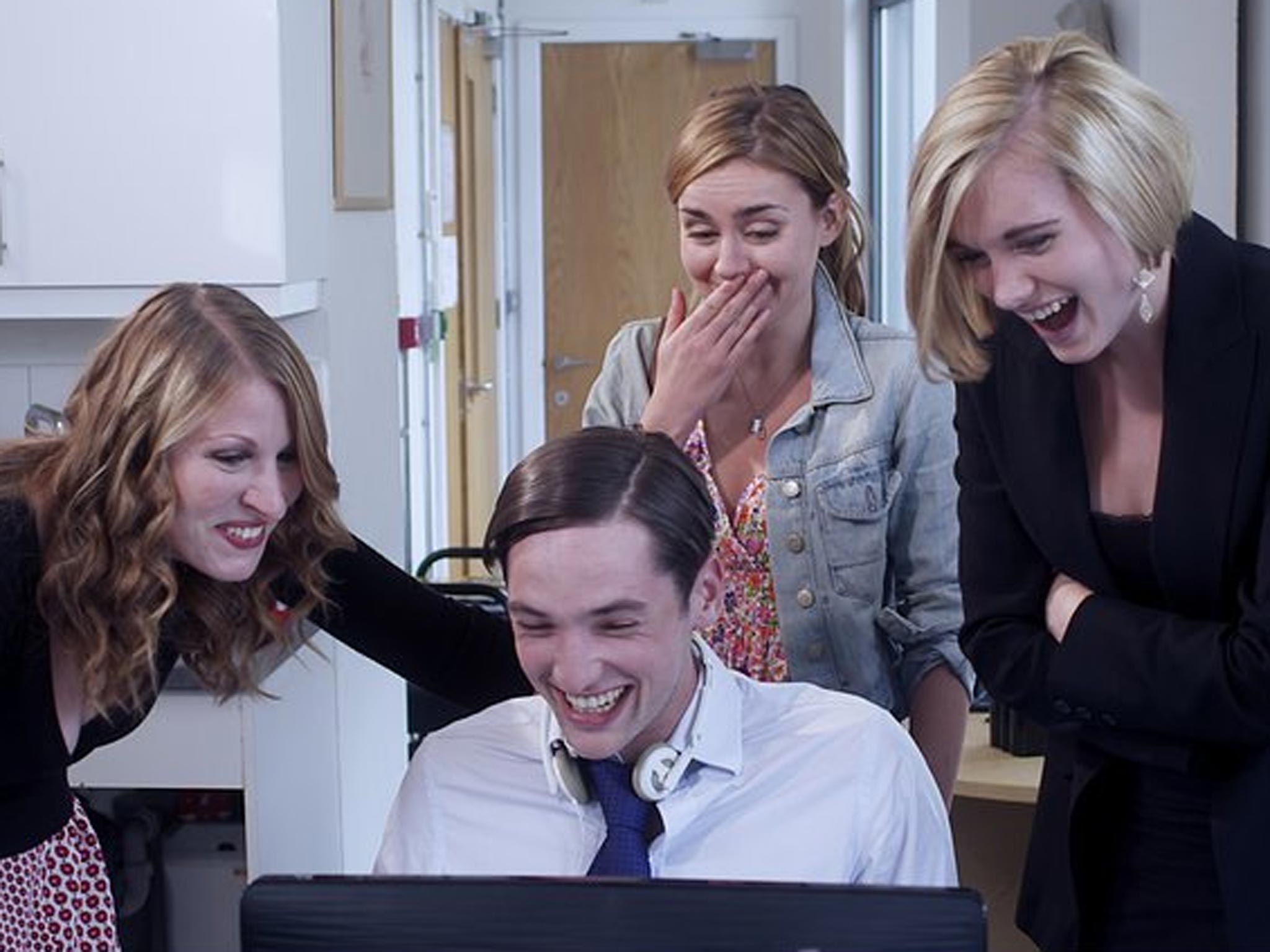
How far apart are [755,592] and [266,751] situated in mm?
1283

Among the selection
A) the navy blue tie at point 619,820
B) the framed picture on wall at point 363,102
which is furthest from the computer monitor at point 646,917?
the framed picture on wall at point 363,102

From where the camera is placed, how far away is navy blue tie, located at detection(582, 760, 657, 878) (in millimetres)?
1440

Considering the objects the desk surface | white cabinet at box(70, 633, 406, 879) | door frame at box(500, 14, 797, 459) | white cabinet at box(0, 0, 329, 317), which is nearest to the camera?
the desk surface

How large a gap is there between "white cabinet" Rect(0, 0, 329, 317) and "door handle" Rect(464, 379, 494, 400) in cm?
363

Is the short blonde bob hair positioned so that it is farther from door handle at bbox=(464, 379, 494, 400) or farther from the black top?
door handle at bbox=(464, 379, 494, 400)

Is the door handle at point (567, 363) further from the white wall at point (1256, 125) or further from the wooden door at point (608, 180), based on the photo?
the white wall at point (1256, 125)

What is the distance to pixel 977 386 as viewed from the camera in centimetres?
181

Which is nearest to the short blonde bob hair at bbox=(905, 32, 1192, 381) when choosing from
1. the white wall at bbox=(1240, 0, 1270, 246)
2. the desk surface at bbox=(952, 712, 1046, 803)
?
the desk surface at bbox=(952, 712, 1046, 803)

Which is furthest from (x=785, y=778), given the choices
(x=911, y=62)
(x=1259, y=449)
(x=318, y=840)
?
(x=911, y=62)

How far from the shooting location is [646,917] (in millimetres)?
910

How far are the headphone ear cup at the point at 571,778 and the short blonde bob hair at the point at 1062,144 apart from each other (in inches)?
19.8

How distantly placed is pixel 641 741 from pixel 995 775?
1.31m

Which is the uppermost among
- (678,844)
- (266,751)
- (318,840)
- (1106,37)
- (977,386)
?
(1106,37)

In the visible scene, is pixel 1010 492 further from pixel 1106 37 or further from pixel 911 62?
pixel 911 62
